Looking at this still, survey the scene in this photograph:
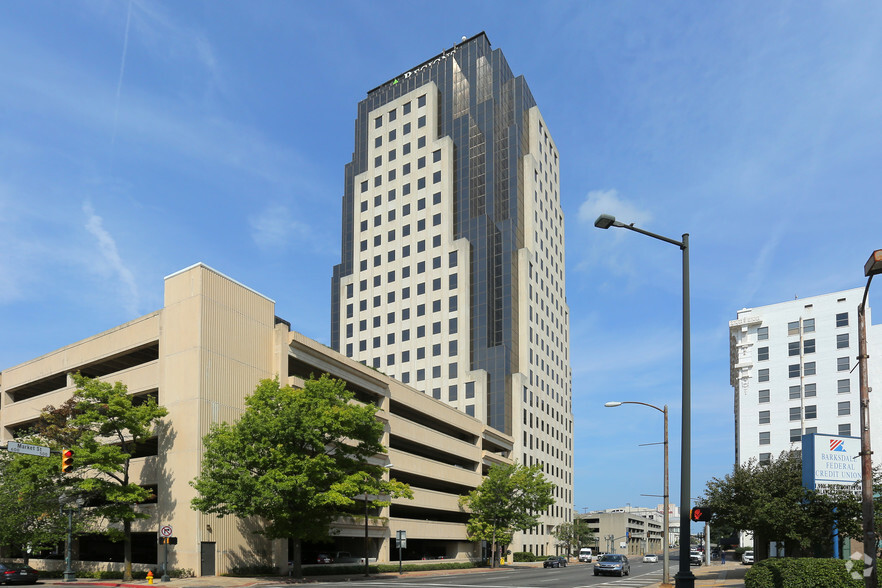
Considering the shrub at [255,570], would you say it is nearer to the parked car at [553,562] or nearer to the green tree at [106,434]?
the green tree at [106,434]

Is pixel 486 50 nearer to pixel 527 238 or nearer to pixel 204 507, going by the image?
pixel 527 238

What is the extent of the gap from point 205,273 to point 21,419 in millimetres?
25984

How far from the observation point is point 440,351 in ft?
316

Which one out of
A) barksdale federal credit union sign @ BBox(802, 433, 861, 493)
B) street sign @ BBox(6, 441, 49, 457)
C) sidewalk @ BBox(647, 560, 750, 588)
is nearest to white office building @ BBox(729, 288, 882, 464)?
sidewalk @ BBox(647, 560, 750, 588)

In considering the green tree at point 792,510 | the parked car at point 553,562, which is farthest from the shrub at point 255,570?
the parked car at point 553,562

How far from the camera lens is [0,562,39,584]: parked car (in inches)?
1522

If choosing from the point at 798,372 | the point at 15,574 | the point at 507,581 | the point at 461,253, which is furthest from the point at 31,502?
the point at 798,372

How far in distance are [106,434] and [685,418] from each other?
38199mm

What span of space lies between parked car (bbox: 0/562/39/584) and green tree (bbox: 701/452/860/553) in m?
38.6

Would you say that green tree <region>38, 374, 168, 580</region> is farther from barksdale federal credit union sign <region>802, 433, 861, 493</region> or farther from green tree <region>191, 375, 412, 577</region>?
barksdale federal credit union sign <region>802, 433, 861, 493</region>

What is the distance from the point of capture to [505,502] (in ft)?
238

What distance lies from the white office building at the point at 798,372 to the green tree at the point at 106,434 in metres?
83.3

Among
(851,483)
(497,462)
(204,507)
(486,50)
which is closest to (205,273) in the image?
(204,507)

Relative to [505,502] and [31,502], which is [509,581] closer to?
[31,502]
